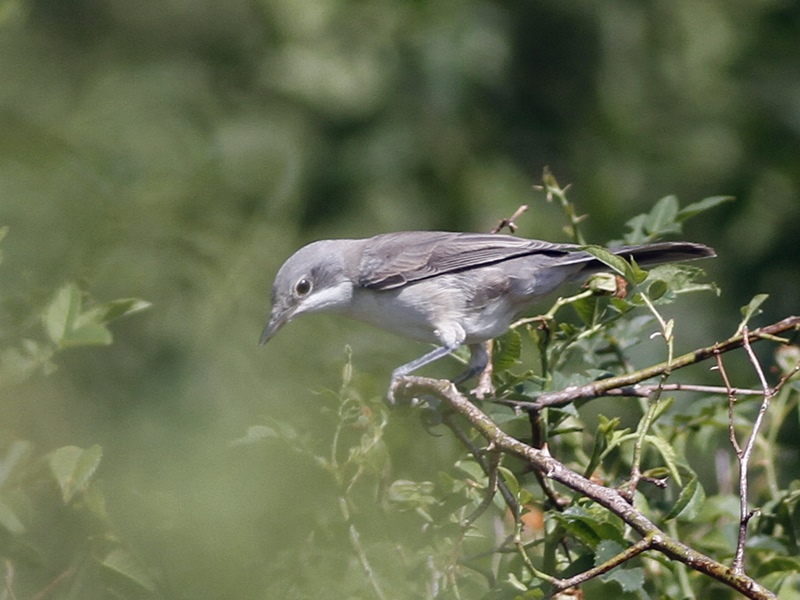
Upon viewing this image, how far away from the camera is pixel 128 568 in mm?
1483

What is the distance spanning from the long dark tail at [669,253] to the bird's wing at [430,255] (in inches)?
25.9

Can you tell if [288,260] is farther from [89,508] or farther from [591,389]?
[89,508]

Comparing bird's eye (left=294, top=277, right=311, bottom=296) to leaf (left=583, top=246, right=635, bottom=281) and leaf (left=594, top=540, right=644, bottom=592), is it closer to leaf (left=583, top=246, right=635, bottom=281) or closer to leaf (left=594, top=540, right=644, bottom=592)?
leaf (left=583, top=246, right=635, bottom=281)

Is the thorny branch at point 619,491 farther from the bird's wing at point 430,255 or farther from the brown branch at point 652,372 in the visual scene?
the bird's wing at point 430,255

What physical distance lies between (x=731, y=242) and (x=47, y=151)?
13.4ft

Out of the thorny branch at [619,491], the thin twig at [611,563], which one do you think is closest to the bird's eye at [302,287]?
the thorny branch at [619,491]

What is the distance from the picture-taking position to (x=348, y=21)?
5.99 metres

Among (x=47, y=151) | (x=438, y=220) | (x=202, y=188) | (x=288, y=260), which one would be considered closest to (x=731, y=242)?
(x=438, y=220)

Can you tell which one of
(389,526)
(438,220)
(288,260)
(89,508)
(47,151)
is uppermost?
(47,151)

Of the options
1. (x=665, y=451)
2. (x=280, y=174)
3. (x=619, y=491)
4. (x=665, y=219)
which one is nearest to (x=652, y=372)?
(x=665, y=451)

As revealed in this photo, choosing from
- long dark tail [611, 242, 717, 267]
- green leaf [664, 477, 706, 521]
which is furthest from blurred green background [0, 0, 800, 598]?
long dark tail [611, 242, 717, 267]

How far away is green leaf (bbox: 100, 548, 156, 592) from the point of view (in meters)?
1.45

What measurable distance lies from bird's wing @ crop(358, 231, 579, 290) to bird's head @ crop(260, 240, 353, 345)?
9 centimetres

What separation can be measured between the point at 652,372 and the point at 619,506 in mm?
409
